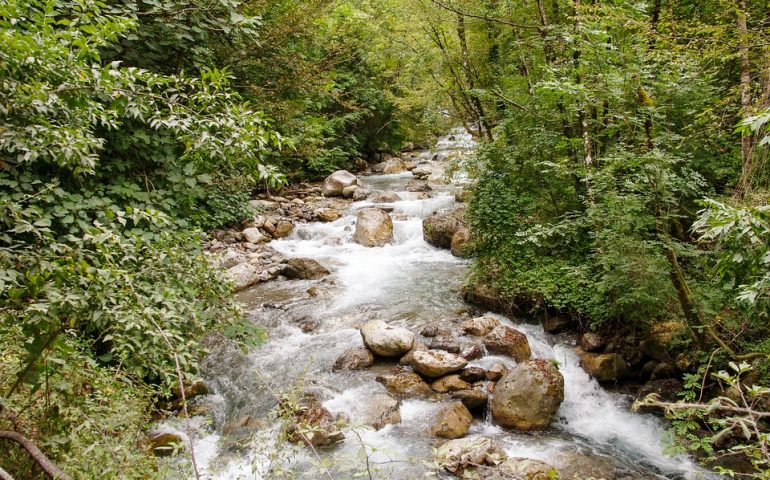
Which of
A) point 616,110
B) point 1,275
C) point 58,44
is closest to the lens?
point 1,275

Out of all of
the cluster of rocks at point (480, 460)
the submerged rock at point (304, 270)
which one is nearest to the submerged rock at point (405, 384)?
the cluster of rocks at point (480, 460)

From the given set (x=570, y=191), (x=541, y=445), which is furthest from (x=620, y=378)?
(x=570, y=191)

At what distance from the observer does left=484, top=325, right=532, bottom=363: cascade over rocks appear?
6.54 meters

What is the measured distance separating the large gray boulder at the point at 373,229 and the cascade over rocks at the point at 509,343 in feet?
18.2

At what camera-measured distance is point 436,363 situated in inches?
243

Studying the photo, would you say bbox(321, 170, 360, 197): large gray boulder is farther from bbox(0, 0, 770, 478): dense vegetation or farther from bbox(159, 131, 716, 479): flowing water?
bbox(159, 131, 716, 479): flowing water

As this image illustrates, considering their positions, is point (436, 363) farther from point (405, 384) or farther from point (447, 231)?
point (447, 231)

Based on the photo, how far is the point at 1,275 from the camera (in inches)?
78.2

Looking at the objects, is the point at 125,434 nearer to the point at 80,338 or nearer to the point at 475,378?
the point at 80,338

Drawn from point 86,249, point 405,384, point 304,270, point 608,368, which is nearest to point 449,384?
point 405,384

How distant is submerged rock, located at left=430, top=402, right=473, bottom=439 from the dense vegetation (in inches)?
96.6

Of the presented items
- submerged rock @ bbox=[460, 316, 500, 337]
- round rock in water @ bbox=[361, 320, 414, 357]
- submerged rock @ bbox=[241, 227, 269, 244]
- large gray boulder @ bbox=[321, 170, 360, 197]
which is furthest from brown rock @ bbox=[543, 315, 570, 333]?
large gray boulder @ bbox=[321, 170, 360, 197]

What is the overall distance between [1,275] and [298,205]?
1270 centimetres

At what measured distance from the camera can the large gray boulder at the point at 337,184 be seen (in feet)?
51.8
